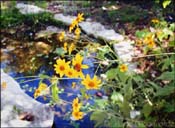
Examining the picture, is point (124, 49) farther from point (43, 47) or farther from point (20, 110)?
point (20, 110)

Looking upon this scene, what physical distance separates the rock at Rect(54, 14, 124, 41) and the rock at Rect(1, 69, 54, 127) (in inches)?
81.1

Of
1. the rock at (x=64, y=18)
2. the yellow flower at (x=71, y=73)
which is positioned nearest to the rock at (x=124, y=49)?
the rock at (x=64, y=18)

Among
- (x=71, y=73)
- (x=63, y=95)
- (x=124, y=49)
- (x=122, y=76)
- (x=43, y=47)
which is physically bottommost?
(x=63, y=95)

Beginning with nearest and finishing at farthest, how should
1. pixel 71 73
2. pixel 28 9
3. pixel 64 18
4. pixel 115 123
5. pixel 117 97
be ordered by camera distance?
pixel 71 73
pixel 115 123
pixel 117 97
pixel 64 18
pixel 28 9

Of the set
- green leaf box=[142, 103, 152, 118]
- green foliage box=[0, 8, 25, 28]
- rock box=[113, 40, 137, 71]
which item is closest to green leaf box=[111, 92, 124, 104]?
green leaf box=[142, 103, 152, 118]

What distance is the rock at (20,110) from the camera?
3.46m

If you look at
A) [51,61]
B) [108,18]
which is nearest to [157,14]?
[108,18]

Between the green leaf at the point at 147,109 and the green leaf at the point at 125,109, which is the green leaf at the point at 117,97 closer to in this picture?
the green leaf at the point at 125,109

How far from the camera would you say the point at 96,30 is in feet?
19.8

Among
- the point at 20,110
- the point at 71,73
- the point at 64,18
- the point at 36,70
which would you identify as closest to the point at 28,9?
the point at 64,18

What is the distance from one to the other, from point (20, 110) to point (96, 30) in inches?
107

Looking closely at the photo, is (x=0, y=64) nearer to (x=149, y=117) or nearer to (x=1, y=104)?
(x=1, y=104)

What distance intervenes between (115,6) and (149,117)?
13.6 feet

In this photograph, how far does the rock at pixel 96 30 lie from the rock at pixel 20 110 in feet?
6.76
